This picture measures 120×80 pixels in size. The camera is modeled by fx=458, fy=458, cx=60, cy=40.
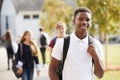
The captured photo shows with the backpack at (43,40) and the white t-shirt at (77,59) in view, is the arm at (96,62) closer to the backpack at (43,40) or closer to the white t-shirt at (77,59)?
the white t-shirt at (77,59)

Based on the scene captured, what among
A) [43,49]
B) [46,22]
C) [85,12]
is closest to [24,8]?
[46,22]

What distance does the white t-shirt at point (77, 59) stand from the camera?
458 cm

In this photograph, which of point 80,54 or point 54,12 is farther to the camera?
point 54,12

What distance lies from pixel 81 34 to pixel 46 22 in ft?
147

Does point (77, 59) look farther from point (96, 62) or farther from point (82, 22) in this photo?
point (82, 22)

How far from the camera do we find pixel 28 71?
950cm

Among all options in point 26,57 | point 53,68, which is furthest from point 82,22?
point 26,57

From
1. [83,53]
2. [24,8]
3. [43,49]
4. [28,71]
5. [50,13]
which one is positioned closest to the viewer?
[83,53]

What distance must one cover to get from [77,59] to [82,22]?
14.7 inches

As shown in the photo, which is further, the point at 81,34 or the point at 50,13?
the point at 50,13

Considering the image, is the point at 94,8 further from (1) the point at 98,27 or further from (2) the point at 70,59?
(2) the point at 70,59

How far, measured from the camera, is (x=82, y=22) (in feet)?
15.0

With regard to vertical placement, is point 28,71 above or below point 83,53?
below

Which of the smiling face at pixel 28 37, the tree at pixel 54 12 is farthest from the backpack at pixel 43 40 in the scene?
the tree at pixel 54 12
